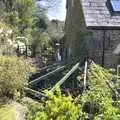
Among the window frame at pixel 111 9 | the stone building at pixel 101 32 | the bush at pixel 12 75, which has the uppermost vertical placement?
the window frame at pixel 111 9

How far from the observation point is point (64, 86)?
1766 cm

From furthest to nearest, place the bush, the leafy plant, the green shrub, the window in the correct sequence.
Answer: the window, the bush, the leafy plant, the green shrub

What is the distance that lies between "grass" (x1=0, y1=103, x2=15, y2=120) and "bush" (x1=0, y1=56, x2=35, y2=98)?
2.99 ft

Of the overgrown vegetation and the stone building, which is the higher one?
the stone building

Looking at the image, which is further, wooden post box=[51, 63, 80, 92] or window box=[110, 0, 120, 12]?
window box=[110, 0, 120, 12]

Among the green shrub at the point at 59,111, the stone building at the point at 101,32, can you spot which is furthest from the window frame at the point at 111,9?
the green shrub at the point at 59,111

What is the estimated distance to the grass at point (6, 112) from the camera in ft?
48.8

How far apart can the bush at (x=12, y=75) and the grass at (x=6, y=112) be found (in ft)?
2.99

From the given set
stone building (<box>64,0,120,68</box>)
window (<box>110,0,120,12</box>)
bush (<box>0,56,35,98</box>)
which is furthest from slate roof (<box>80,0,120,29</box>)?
bush (<box>0,56,35,98</box>)

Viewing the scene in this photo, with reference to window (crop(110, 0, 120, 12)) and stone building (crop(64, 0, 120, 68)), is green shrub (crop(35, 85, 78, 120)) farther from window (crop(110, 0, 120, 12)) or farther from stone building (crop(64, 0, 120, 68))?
window (crop(110, 0, 120, 12))

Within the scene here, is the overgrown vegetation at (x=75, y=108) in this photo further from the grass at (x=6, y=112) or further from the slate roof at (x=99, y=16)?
the slate roof at (x=99, y=16)

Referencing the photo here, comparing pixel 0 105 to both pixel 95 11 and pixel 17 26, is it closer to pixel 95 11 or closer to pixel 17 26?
pixel 95 11

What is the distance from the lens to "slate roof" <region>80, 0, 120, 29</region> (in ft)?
63.1

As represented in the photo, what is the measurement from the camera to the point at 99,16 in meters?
19.7
